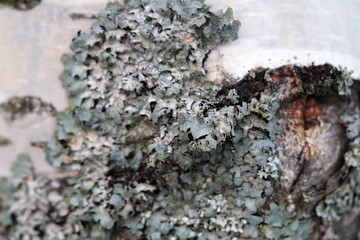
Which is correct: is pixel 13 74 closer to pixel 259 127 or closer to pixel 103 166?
pixel 103 166

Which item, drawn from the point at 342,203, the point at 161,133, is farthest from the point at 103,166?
the point at 342,203

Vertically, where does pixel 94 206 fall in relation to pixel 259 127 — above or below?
below

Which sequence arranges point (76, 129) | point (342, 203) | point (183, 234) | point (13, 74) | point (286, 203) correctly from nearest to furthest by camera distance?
point (13, 74) < point (76, 129) < point (183, 234) < point (286, 203) < point (342, 203)

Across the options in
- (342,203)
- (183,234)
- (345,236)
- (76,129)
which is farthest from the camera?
(345,236)

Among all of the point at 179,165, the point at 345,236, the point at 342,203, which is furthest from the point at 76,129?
the point at 345,236

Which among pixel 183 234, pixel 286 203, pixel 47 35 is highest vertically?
pixel 47 35

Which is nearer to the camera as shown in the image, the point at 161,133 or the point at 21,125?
the point at 21,125
